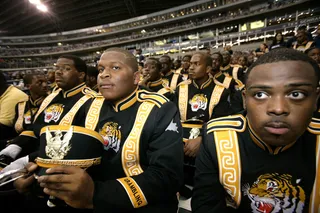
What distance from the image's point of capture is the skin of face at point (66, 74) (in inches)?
101

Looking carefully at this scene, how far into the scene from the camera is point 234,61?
839 cm

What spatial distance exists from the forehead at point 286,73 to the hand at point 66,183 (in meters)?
1.11

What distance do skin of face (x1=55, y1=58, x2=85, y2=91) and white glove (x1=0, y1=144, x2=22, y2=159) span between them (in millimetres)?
930

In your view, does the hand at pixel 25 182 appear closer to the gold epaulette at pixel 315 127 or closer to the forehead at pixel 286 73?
the forehead at pixel 286 73

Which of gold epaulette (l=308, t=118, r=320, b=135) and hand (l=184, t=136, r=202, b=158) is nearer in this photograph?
gold epaulette (l=308, t=118, r=320, b=135)

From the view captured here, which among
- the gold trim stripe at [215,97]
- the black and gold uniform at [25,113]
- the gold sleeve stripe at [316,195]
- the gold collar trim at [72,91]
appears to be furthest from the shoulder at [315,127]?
the black and gold uniform at [25,113]

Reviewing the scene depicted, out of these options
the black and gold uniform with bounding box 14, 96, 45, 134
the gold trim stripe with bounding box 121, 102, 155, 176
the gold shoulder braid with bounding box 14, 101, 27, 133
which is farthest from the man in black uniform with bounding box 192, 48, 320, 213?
the gold shoulder braid with bounding box 14, 101, 27, 133

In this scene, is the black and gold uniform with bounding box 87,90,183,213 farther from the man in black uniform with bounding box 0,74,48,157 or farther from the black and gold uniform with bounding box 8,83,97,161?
the man in black uniform with bounding box 0,74,48,157

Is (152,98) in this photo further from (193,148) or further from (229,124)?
(193,148)

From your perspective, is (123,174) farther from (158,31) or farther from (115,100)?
(158,31)

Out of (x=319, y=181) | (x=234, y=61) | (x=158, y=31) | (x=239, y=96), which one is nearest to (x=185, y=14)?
(x=158, y=31)

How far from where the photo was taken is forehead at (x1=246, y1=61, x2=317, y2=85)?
98cm

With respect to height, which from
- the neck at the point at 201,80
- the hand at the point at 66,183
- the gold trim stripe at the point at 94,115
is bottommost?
the hand at the point at 66,183

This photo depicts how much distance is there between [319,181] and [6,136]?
169 inches
